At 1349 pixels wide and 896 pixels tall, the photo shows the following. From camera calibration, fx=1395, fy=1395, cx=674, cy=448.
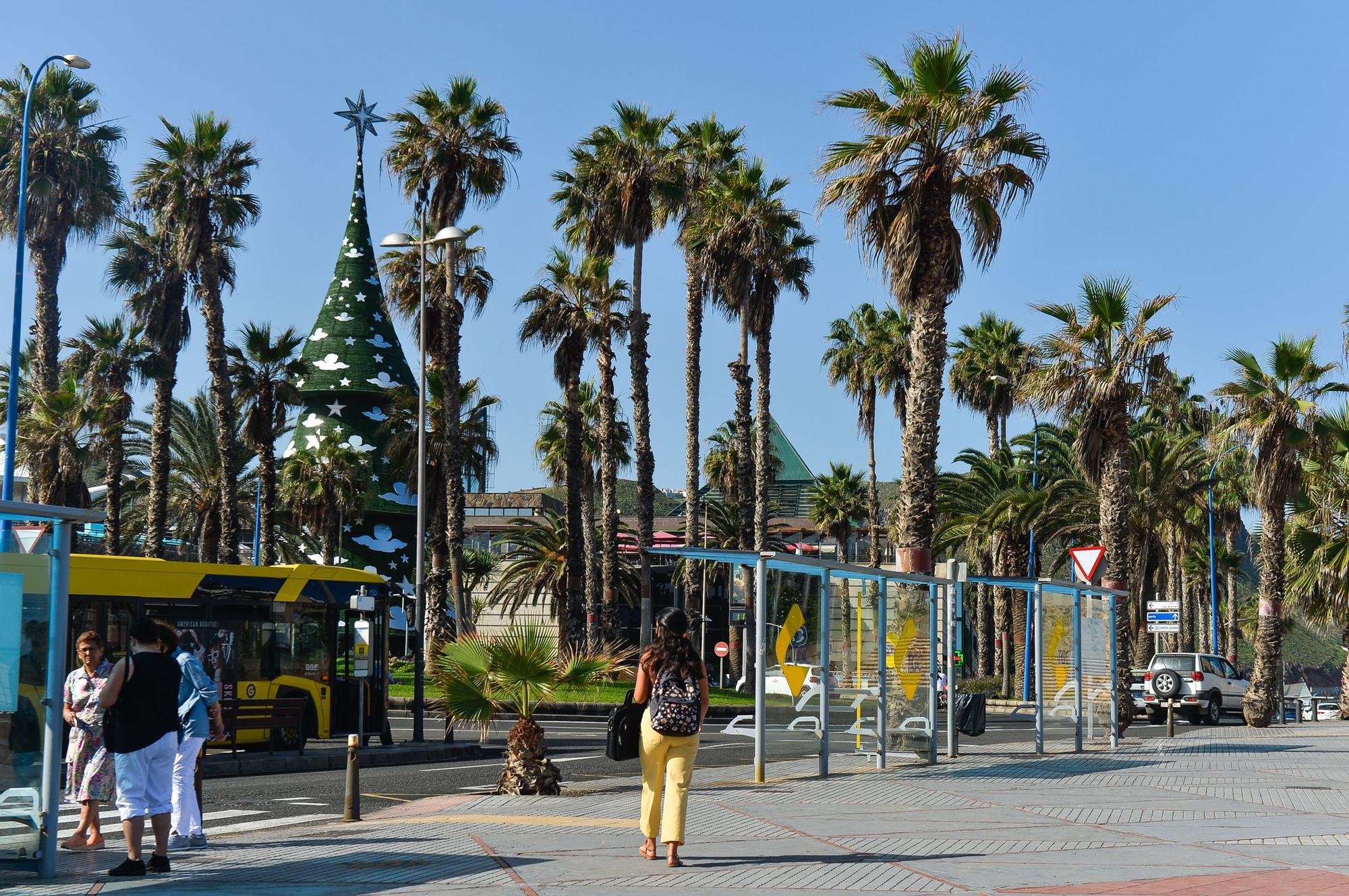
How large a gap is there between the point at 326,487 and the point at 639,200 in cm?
1847

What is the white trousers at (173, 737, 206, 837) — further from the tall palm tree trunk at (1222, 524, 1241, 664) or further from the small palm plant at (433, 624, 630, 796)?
the tall palm tree trunk at (1222, 524, 1241, 664)

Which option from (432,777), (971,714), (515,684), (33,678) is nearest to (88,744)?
(33,678)

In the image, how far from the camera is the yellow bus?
20.0 meters

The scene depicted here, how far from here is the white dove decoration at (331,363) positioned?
2133 inches

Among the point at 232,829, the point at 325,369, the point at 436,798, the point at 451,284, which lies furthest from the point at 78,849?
the point at 325,369

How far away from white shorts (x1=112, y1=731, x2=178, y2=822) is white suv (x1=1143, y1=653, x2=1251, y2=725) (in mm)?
29499

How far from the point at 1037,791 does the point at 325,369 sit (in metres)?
44.5

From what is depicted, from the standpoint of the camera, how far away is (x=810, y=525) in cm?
8650

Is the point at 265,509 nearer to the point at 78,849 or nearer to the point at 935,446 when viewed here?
the point at 935,446

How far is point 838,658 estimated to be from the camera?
1513 cm

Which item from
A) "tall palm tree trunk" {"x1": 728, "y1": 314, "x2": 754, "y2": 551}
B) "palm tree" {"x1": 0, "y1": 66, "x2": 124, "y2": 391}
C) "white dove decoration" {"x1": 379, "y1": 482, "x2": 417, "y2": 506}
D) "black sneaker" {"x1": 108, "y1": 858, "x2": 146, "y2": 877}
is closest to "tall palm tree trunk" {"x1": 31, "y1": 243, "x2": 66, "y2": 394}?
"palm tree" {"x1": 0, "y1": 66, "x2": 124, "y2": 391}

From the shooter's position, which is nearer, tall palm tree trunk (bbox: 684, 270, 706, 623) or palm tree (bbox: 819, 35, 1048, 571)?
palm tree (bbox: 819, 35, 1048, 571)

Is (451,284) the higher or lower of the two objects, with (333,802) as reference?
higher

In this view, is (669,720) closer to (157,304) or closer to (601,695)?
(601,695)
